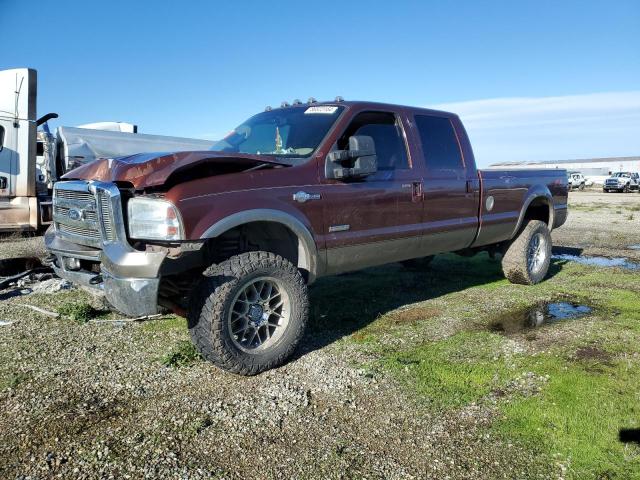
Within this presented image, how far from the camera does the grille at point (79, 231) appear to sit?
12.1 feet

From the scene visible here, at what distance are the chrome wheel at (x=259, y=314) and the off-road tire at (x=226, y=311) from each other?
0.06m

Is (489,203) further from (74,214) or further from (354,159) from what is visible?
(74,214)

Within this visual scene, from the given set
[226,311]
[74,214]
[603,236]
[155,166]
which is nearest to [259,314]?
[226,311]

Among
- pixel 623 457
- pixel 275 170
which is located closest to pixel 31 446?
pixel 275 170

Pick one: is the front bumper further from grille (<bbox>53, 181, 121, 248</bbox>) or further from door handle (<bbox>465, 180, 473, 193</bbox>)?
door handle (<bbox>465, 180, 473, 193</bbox>)

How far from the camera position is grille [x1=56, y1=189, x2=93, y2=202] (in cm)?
372

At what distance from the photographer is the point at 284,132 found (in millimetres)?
4828

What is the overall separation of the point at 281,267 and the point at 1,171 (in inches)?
357

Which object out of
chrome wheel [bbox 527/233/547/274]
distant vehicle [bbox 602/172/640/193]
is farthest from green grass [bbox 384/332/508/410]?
distant vehicle [bbox 602/172/640/193]

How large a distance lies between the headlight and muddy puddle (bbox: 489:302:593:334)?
3.13 metres

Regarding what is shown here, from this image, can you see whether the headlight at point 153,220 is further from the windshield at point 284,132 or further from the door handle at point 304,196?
the windshield at point 284,132

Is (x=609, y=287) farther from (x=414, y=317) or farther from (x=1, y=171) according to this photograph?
(x=1, y=171)

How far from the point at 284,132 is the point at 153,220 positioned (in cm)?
184

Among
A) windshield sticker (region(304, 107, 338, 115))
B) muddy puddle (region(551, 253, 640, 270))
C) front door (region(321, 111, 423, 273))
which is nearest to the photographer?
front door (region(321, 111, 423, 273))
